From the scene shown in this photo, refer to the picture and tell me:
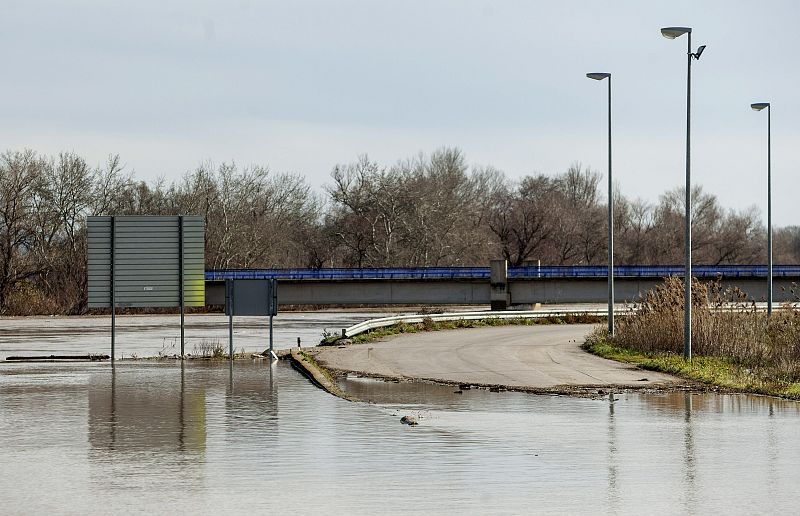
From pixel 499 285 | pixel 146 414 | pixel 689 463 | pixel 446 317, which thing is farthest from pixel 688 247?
pixel 499 285

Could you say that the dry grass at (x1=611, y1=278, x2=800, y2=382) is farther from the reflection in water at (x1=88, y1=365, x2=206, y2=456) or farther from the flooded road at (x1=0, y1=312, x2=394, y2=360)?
the reflection in water at (x1=88, y1=365, x2=206, y2=456)

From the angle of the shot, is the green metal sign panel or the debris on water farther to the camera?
the green metal sign panel

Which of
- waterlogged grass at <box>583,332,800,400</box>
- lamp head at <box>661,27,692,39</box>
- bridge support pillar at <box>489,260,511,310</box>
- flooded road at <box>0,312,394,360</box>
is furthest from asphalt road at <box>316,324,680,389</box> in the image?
bridge support pillar at <box>489,260,511,310</box>

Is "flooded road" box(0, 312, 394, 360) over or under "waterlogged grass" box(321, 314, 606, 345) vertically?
under

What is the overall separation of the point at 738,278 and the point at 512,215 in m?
35.1

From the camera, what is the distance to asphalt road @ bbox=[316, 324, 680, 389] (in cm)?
2375

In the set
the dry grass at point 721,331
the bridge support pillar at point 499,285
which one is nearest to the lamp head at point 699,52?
the dry grass at point 721,331

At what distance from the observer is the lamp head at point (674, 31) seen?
27.2m

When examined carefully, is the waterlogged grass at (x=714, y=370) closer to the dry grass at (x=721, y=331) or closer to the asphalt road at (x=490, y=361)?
the dry grass at (x=721, y=331)

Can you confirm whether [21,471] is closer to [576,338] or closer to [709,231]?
[576,338]

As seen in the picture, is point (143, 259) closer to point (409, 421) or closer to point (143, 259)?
point (143, 259)

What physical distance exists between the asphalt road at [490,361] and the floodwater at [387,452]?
285 cm

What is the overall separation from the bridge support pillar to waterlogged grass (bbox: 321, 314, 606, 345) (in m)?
23.7

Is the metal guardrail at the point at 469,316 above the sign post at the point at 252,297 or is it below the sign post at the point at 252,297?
below
